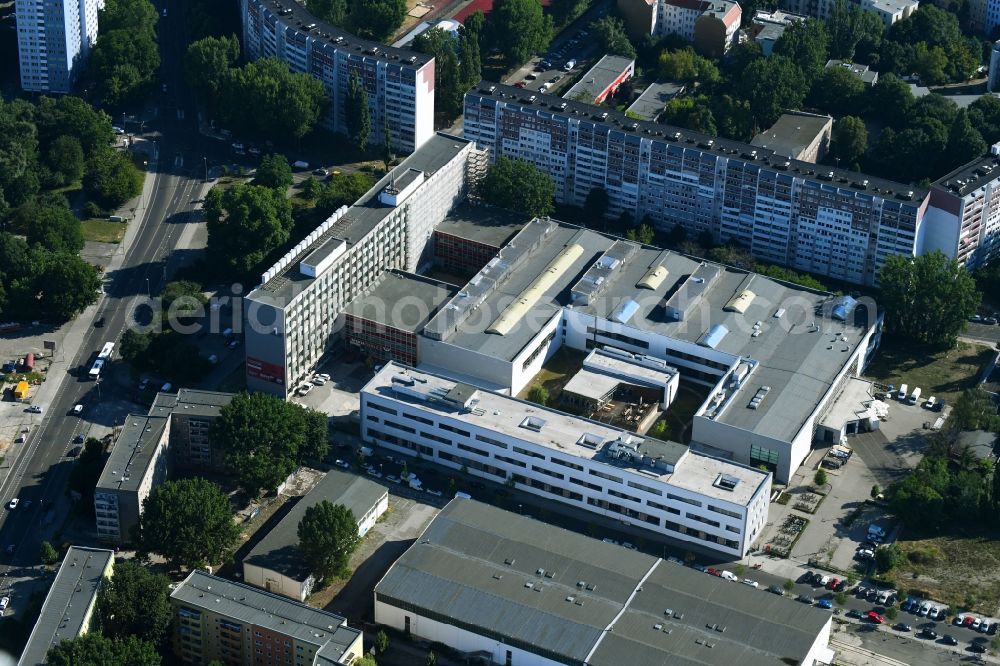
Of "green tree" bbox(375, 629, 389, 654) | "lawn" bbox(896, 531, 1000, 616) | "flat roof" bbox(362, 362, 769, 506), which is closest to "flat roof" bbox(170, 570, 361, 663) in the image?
"green tree" bbox(375, 629, 389, 654)

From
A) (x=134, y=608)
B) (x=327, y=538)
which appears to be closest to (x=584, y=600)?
(x=327, y=538)

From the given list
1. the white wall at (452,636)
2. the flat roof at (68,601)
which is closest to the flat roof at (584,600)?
the white wall at (452,636)

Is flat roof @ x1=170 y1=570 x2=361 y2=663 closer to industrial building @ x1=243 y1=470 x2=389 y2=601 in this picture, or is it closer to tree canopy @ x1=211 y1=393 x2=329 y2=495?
industrial building @ x1=243 y1=470 x2=389 y2=601

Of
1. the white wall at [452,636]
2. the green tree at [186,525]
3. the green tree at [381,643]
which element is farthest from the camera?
the green tree at [186,525]

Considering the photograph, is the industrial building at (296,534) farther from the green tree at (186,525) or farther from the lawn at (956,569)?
the lawn at (956,569)

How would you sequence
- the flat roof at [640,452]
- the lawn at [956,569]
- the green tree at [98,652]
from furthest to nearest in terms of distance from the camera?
1. the flat roof at [640,452]
2. the lawn at [956,569]
3. the green tree at [98,652]

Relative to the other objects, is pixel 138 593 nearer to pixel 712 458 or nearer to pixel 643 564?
pixel 643 564

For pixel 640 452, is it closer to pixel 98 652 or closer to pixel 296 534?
pixel 296 534
